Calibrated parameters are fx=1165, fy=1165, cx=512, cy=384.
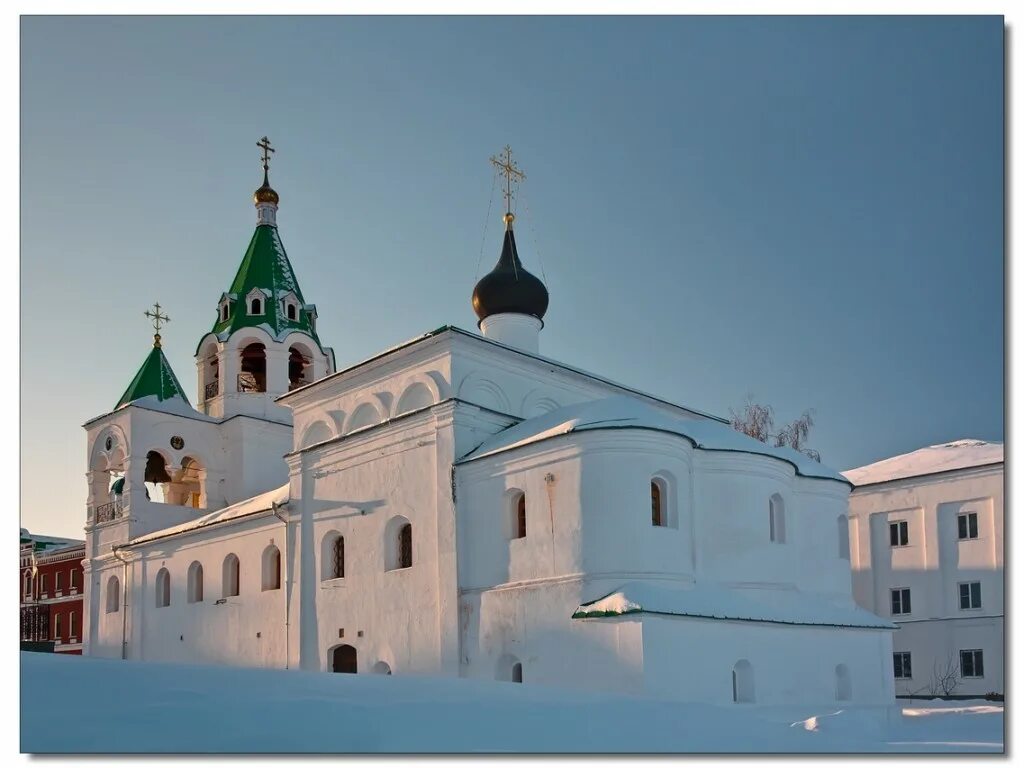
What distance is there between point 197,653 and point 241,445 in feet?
16.1

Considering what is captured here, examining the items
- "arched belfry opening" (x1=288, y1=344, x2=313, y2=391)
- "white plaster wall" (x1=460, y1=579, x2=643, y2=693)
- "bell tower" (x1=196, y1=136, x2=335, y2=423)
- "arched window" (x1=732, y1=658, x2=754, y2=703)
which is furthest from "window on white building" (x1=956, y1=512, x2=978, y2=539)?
"arched belfry opening" (x1=288, y1=344, x2=313, y2=391)

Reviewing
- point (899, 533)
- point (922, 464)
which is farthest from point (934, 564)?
point (922, 464)

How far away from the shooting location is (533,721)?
331 inches

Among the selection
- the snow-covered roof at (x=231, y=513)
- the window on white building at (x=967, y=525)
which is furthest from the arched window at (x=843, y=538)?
the snow-covered roof at (x=231, y=513)

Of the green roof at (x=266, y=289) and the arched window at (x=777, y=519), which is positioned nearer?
the arched window at (x=777, y=519)

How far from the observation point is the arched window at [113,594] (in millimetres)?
23469

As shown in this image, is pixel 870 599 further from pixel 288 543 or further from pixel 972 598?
pixel 288 543

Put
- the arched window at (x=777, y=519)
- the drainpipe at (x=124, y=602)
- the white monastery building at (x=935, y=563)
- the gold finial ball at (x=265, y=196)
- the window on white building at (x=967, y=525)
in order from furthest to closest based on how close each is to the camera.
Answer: the gold finial ball at (x=265, y=196) → the drainpipe at (x=124, y=602) → the window on white building at (x=967, y=525) → the white monastery building at (x=935, y=563) → the arched window at (x=777, y=519)

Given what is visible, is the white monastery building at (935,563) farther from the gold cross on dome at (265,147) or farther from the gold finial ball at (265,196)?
the gold finial ball at (265,196)

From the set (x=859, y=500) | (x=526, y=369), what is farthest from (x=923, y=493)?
(x=526, y=369)

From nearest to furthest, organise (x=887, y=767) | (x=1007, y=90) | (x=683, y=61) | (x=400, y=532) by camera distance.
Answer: (x=887, y=767)
(x=1007, y=90)
(x=683, y=61)
(x=400, y=532)

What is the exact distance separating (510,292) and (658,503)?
18.1 feet

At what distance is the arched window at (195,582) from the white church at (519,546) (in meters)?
0.04

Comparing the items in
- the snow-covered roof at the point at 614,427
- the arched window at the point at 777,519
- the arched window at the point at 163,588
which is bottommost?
the arched window at the point at 163,588
